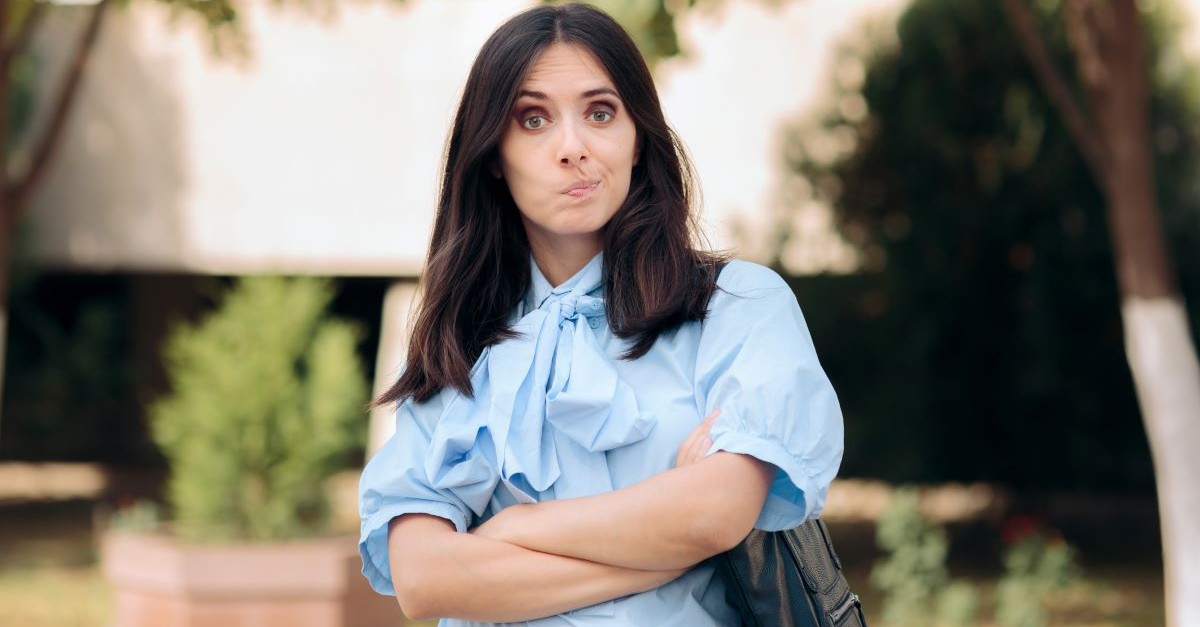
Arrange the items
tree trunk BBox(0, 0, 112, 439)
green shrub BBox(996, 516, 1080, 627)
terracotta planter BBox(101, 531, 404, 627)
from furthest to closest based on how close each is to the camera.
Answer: tree trunk BBox(0, 0, 112, 439) → green shrub BBox(996, 516, 1080, 627) → terracotta planter BBox(101, 531, 404, 627)

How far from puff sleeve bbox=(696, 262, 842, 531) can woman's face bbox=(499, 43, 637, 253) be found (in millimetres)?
226

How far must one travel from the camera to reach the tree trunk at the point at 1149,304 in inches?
259

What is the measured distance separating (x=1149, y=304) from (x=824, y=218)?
3.50 m

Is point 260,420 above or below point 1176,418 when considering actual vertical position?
below

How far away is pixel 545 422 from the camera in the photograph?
1.82 metres

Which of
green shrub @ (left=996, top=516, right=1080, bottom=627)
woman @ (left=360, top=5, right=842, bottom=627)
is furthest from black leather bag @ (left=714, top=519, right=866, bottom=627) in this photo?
green shrub @ (left=996, top=516, right=1080, bottom=627)

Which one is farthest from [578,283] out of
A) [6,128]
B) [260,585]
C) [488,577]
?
[6,128]

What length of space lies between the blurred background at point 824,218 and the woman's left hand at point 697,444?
4.93 meters

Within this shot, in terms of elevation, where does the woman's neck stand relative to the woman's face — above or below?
below

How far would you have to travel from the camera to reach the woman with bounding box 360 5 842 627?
5.59ft

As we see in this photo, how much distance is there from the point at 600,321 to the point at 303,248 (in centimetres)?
1022

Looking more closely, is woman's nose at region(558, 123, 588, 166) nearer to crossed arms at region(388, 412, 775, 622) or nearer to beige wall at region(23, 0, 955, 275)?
crossed arms at region(388, 412, 775, 622)

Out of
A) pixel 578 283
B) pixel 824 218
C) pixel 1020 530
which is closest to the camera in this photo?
pixel 578 283

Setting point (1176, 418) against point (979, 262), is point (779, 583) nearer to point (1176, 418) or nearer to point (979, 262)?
point (1176, 418)
